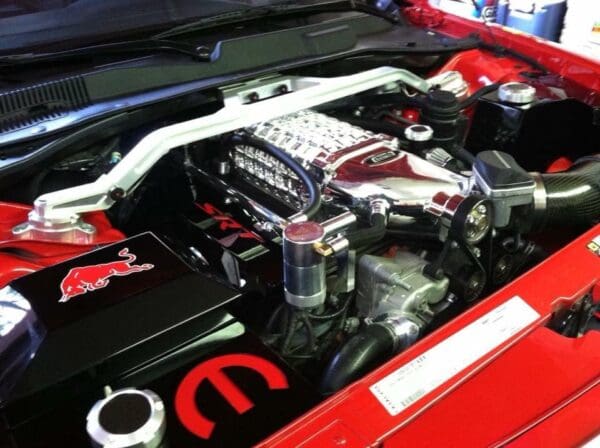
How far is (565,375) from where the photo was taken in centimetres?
91

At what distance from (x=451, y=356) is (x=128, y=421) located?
457 millimetres

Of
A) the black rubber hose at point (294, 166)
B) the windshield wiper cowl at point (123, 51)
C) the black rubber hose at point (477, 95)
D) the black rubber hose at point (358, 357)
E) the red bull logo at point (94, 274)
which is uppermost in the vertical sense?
the windshield wiper cowl at point (123, 51)

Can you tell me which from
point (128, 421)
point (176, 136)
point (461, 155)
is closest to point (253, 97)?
point (176, 136)

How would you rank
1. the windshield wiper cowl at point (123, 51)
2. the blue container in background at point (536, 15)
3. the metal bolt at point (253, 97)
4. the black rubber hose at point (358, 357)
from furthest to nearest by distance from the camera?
the blue container in background at point (536, 15)
the metal bolt at point (253, 97)
the windshield wiper cowl at point (123, 51)
the black rubber hose at point (358, 357)

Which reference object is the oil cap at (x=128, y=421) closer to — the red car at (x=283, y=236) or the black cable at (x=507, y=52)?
the red car at (x=283, y=236)

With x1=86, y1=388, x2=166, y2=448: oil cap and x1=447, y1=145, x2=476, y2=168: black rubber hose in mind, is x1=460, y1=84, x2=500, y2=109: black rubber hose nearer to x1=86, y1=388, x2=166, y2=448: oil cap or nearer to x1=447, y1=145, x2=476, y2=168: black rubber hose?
x1=447, y1=145, x2=476, y2=168: black rubber hose

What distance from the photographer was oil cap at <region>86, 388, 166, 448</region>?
67 centimetres

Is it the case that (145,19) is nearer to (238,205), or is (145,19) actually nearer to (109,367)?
(238,205)

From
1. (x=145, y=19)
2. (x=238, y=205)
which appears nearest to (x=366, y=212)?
(x=238, y=205)

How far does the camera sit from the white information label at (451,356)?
0.83 m

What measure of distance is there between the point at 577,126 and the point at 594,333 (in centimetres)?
75

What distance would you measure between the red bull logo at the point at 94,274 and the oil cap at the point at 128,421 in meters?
0.24

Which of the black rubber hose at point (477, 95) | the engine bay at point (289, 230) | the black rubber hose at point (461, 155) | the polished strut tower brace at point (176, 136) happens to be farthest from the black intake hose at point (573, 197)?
the polished strut tower brace at point (176, 136)

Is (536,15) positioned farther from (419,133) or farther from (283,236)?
(283,236)
